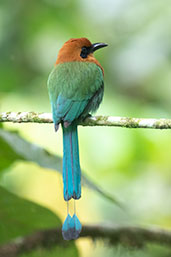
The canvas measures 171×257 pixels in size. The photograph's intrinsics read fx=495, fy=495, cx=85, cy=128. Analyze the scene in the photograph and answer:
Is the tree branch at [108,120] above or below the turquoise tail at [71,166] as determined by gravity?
above

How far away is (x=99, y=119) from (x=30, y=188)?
5.94 feet

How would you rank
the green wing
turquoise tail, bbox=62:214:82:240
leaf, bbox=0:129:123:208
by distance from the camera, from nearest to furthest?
turquoise tail, bbox=62:214:82:240 → leaf, bbox=0:129:123:208 → the green wing

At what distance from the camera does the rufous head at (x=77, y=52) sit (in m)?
3.00

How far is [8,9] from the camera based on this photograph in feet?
15.5

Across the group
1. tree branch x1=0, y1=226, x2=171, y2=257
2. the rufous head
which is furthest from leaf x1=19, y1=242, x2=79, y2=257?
the rufous head

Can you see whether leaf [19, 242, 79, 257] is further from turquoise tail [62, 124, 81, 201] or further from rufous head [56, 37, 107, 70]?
rufous head [56, 37, 107, 70]

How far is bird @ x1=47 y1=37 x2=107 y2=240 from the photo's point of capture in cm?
231

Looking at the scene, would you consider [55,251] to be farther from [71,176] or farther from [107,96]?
[107,96]

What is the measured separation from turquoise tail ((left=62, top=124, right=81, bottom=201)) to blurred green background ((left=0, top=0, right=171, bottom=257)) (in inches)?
34.4

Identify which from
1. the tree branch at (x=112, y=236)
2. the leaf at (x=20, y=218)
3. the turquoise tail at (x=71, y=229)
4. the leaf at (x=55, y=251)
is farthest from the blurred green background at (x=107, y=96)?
the turquoise tail at (x=71, y=229)

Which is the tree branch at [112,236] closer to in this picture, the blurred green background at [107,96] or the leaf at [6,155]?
the leaf at [6,155]

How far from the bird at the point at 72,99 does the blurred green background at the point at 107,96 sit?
678 millimetres

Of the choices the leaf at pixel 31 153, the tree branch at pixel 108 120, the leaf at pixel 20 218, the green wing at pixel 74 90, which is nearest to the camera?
the tree branch at pixel 108 120

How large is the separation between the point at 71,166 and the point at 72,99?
392mm
